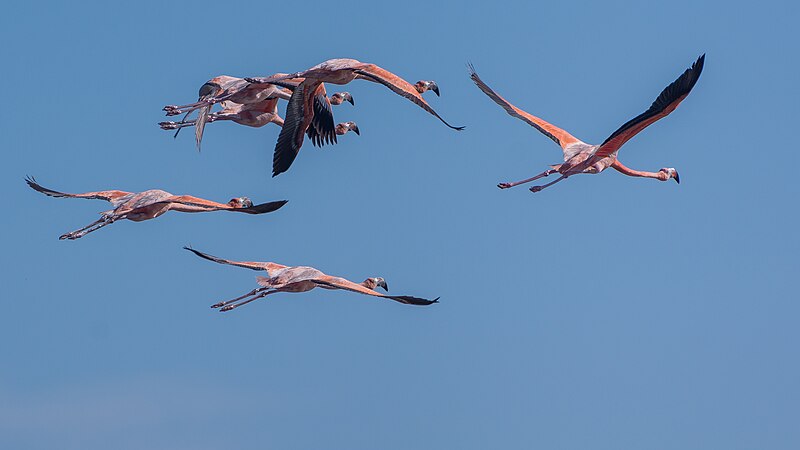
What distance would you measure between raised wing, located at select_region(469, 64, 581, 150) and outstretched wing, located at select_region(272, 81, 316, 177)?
4.32 metres

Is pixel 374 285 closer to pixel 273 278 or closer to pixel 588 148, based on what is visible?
pixel 273 278

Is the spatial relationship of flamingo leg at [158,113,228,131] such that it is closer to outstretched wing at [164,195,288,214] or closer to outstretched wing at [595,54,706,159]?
outstretched wing at [164,195,288,214]

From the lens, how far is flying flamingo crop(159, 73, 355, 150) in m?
47.4

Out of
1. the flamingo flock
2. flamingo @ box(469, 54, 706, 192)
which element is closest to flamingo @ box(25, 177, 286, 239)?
the flamingo flock

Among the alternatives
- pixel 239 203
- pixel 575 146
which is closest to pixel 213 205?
pixel 239 203

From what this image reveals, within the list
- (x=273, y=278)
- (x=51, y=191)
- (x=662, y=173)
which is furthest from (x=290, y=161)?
(x=662, y=173)

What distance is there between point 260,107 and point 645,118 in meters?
12.1

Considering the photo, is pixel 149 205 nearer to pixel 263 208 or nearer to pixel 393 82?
pixel 263 208

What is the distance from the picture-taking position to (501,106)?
4631 centimetres

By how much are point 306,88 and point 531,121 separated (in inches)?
236

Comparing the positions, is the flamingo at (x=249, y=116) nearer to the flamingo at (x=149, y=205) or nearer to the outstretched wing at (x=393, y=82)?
the flamingo at (x=149, y=205)

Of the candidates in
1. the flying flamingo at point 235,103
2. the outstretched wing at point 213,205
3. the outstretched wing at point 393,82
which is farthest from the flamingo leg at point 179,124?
the outstretched wing at point 393,82

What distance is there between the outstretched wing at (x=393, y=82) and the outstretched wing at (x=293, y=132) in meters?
3.41

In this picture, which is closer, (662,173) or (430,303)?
(430,303)
